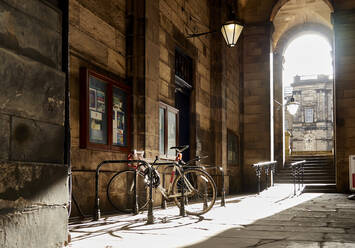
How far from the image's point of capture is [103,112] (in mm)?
6035

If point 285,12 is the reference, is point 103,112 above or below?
below

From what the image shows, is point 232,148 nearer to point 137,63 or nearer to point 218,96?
point 218,96

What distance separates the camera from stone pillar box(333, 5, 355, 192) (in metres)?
12.6

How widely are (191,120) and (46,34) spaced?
7.31 metres

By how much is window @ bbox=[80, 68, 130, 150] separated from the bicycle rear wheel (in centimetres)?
46

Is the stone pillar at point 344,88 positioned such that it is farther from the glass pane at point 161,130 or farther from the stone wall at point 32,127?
the stone wall at point 32,127

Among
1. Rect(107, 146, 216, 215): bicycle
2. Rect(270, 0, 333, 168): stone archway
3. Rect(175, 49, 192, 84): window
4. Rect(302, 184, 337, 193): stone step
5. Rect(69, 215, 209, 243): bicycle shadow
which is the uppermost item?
Rect(270, 0, 333, 168): stone archway

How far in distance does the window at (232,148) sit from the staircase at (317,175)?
7.66 feet


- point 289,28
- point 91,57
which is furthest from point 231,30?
point 289,28

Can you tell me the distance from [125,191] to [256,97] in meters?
8.77

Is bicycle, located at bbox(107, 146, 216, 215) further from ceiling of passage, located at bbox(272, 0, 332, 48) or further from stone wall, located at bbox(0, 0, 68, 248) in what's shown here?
ceiling of passage, located at bbox(272, 0, 332, 48)

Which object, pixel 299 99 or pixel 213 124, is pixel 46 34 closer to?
pixel 213 124

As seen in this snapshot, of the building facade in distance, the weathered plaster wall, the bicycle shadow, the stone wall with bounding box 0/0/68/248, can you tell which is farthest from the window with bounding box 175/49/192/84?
the building facade in distance

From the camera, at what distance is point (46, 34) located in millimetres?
2967
